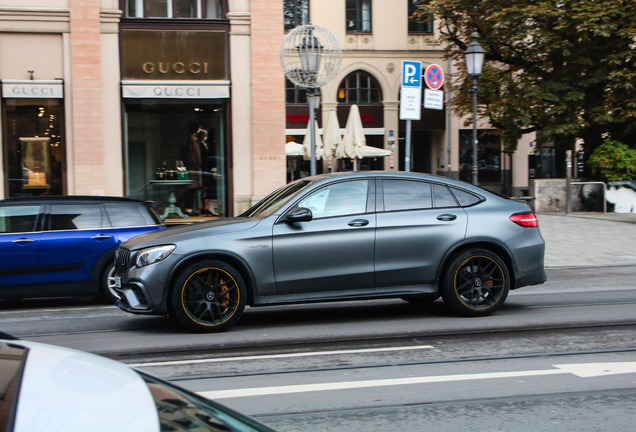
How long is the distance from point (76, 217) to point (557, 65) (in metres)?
21.4

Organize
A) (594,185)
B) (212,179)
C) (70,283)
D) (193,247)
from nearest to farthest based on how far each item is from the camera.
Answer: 1. (193,247)
2. (70,283)
3. (212,179)
4. (594,185)

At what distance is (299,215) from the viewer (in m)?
7.39

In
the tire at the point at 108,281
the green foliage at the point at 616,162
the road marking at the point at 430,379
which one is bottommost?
the road marking at the point at 430,379

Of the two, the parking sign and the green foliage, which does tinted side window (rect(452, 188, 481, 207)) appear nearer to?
the parking sign

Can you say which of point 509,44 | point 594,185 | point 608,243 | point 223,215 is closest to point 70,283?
point 223,215

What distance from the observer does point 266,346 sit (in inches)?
265

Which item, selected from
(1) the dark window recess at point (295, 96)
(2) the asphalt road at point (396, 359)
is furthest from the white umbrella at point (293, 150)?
(2) the asphalt road at point (396, 359)

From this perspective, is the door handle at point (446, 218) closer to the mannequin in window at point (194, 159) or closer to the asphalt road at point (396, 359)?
the asphalt road at point (396, 359)

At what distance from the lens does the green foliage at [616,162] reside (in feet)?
79.7

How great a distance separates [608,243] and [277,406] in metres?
13.6

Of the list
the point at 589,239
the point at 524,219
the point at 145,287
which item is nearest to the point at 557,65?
the point at 589,239

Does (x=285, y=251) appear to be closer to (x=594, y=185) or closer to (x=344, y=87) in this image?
(x=594, y=185)

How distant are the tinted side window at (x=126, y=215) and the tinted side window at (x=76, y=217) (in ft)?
0.43

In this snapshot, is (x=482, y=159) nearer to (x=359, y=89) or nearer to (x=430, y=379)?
(x=359, y=89)
